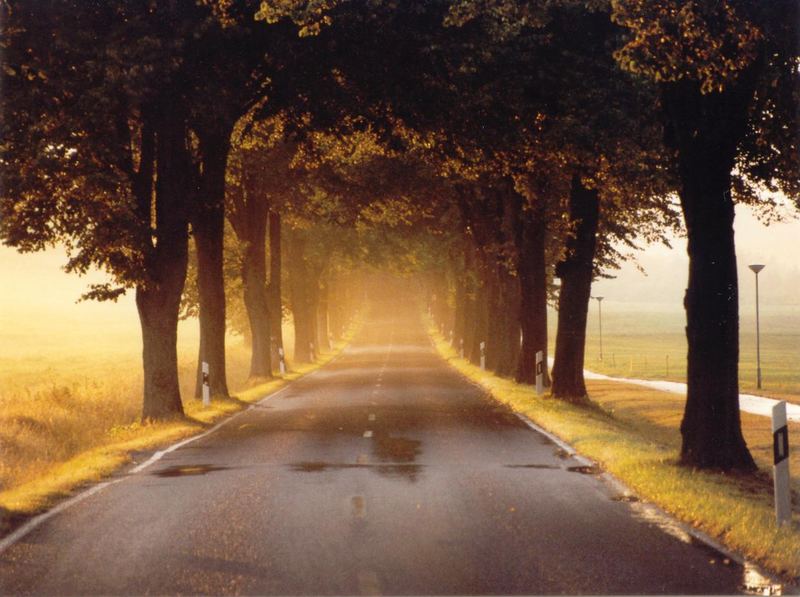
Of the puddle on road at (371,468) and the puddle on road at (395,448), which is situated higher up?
the puddle on road at (371,468)

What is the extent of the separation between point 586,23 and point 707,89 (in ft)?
29.7

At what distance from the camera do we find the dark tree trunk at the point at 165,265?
25062 millimetres

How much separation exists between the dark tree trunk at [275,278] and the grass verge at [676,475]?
59.6ft

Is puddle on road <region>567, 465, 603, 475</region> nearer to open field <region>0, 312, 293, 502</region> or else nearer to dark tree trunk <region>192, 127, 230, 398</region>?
open field <region>0, 312, 293, 502</region>

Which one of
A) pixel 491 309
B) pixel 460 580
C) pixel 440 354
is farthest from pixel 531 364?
pixel 440 354

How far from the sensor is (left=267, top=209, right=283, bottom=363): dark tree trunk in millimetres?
47688

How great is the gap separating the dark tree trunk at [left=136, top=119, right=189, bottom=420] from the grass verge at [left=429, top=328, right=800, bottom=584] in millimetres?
8142

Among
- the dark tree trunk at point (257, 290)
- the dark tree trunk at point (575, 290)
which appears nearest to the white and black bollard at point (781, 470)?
the dark tree trunk at point (575, 290)

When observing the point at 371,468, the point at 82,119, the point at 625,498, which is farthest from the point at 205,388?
the point at 625,498

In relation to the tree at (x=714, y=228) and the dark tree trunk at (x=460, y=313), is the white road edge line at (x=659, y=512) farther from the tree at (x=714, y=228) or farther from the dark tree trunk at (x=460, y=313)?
the dark tree trunk at (x=460, y=313)

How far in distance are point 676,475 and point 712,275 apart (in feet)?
8.49

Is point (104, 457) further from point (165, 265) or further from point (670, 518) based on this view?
point (670, 518)

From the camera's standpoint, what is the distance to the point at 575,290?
2878 centimetres

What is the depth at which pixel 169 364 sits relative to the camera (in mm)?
25734
